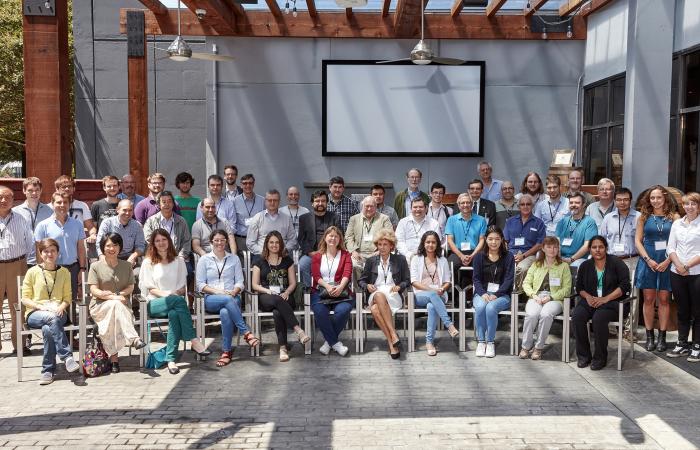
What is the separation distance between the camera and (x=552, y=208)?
7.47 m

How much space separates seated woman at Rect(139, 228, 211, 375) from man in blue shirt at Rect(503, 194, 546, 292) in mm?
3215

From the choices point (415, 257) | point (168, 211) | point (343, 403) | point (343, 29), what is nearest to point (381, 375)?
point (343, 403)

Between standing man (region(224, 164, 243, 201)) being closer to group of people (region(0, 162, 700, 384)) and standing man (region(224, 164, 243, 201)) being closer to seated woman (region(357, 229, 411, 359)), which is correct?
group of people (region(0, 162, 700, 384))

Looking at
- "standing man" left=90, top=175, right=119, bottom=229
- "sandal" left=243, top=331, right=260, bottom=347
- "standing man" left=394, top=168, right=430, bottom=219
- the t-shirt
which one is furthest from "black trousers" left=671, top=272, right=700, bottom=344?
"standing man" left=90, top=175, right=119, bottom=229

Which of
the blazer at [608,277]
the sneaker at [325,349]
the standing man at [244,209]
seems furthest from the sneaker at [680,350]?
the standing man at [244,209]

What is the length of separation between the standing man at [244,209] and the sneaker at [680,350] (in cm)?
450

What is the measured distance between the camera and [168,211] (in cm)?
680

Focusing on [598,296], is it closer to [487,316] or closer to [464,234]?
[487,316]

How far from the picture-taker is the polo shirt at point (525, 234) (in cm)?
710

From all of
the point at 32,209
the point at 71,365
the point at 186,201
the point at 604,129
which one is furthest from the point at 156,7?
the point at 604,129

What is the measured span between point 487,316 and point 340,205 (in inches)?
90.8

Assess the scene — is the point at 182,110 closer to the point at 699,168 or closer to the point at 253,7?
the point at 253,7

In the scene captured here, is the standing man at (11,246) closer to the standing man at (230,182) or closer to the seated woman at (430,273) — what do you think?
the standing man at (230,182)

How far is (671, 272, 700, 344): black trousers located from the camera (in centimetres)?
599
